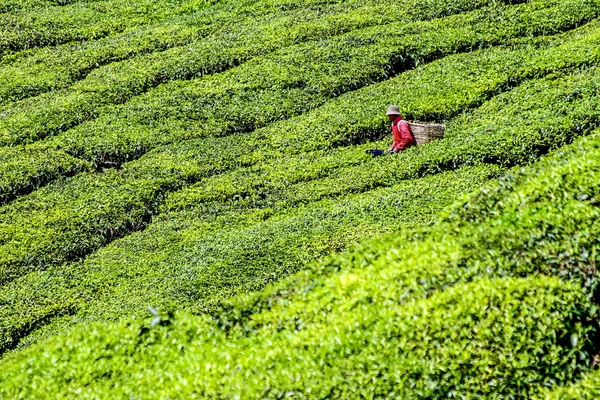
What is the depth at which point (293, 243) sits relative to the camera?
20.1m

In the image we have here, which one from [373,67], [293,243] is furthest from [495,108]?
[293,243]

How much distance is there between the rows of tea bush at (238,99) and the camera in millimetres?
33594

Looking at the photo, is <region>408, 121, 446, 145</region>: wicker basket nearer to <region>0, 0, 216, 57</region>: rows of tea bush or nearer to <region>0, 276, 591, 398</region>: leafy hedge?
<region>0, 276, 591, 398</region>: leafy hedge

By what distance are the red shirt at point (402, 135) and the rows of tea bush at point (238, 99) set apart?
6.23 m

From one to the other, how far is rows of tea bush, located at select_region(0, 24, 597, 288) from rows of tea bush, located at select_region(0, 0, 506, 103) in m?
8.81

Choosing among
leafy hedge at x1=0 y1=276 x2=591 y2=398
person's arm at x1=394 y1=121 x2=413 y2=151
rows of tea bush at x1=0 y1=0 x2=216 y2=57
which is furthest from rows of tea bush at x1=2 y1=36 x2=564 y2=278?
rows of tea bush at x1=0 y1=0 x2=216 y2=57

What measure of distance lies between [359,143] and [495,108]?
541cm

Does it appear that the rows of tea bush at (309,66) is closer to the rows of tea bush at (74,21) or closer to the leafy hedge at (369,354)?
the rows of tea bush at (74,21)

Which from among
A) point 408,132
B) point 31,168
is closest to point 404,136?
point 408,132

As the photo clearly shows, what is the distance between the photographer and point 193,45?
4291 cm

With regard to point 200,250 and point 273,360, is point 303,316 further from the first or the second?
point 200,250

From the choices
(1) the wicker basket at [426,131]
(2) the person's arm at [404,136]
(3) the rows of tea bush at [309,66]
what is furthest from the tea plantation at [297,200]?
(2) the person's arm at [404,136]

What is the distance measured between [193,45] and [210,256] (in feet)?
81.0

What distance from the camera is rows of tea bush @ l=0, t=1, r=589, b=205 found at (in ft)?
110
